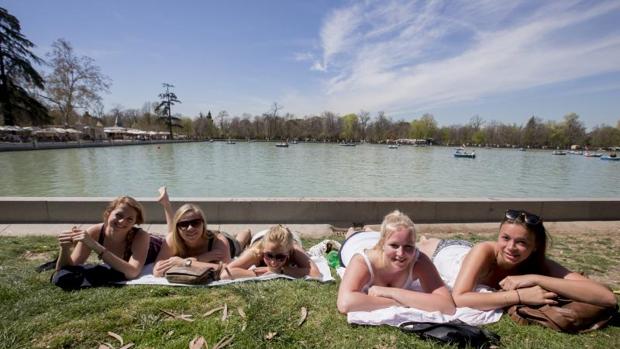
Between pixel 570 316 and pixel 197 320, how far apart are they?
3.52 metres

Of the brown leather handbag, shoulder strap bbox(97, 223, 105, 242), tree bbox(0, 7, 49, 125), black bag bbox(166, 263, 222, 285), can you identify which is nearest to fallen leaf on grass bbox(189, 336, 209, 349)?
black bag bbox(166, 263, 222, 285)

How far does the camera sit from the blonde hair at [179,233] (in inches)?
152

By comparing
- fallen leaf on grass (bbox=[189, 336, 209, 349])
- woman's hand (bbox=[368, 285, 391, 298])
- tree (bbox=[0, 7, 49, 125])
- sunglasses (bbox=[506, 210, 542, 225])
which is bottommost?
fallen leaf on grass (bbox=[189, 336, 209, 349])

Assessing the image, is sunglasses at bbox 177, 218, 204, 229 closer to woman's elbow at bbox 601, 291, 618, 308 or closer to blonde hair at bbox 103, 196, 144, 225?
blonde hair at bbox 103, 196, 144, 225

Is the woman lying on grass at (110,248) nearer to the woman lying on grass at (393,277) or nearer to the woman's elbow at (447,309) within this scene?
the woman lying on grass at (393,277)

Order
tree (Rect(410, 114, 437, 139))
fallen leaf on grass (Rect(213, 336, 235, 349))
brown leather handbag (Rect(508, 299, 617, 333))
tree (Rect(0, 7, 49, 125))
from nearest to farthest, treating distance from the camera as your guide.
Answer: fallen leaf on grass (Rect(213, 336, 235, 349))
brown leather handbag (Rect(508, 299, 617, 333))
tree (Rect(0, 7, 49, 125))
tree (Rect(410, 114, 437, 139))

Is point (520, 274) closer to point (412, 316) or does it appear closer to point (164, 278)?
point (412, 316)

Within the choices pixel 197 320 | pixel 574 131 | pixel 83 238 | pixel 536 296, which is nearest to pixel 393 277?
pixel 536 296

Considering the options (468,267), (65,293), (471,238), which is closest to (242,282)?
(65,293)

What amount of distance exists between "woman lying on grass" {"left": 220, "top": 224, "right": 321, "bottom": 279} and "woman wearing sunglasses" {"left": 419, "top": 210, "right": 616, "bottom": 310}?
1.86 meters

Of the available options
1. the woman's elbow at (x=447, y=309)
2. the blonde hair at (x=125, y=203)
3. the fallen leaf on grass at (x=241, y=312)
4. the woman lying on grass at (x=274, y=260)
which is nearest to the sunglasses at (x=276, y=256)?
the woman lying on grass at (x=274, y=260)

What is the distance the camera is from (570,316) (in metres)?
2.92

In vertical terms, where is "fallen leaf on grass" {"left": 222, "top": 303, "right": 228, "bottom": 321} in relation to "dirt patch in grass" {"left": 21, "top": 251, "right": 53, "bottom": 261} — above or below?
above

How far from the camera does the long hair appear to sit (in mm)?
3039
